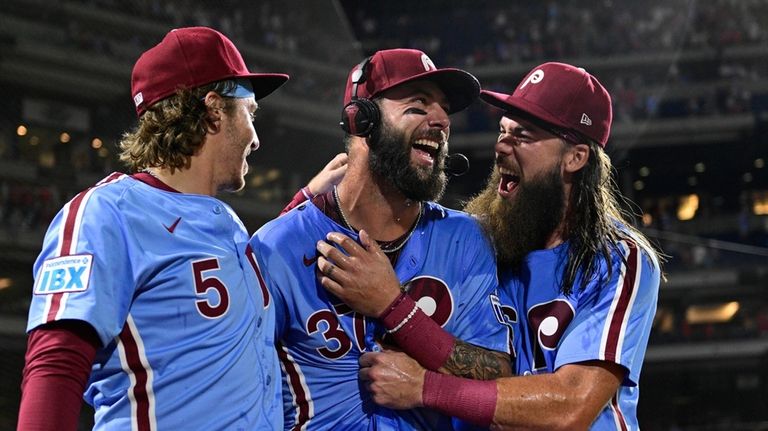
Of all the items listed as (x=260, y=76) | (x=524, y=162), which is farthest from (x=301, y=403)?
(x=524, y=162)

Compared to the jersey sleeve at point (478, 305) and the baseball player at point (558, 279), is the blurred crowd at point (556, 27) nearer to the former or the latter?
the baseball player at point (558, 279)

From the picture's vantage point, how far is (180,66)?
2.18 m

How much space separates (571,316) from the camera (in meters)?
2.54

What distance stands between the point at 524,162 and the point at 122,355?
1.41 metres

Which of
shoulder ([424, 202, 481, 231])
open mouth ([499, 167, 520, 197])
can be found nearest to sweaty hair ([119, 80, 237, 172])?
shoulder ([424, 202, 481, 231])

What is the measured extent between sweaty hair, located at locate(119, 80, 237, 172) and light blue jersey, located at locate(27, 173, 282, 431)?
0.10 metres

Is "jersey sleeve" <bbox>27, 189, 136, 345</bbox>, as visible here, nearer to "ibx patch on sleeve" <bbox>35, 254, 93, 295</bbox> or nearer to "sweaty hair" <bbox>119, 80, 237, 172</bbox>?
"ibx patch on sleeve" <bbox>35, 254, 93, 295</bbox>

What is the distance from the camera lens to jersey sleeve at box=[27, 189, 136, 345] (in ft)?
5.71

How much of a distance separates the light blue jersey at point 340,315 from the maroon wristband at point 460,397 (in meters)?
0.13

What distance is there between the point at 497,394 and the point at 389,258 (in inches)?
18.6

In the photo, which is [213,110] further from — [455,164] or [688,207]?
[688,207]

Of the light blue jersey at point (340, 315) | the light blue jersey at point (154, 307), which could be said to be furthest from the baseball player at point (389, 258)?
the light blue jersey at point (154, 307)

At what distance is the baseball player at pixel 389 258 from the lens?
2.38 metres

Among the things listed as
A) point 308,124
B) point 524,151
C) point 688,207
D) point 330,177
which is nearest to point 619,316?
point 524,151
